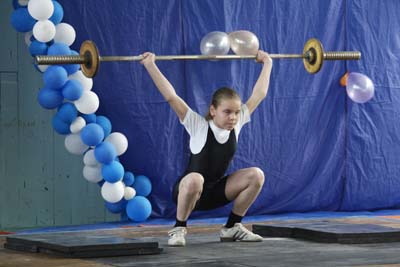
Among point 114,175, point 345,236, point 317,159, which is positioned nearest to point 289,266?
point 345,236

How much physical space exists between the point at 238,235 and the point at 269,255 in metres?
0.71

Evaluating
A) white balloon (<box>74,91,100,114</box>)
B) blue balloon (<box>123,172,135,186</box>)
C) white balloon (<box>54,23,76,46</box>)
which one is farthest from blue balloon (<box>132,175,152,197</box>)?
white balloon (<box>54,23,76,46</box>)

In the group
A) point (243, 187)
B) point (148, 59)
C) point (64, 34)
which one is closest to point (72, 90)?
point (64, 34)

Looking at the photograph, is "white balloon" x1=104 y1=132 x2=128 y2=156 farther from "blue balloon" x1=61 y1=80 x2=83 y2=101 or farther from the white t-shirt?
the white t-shirt

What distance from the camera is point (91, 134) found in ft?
19.7

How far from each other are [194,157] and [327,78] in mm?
2834

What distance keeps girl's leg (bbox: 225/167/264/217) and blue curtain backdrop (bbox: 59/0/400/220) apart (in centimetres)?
187

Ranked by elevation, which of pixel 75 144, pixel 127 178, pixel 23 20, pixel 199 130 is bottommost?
pixel 127 178

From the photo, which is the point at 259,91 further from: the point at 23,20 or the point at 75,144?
the point at 23,20

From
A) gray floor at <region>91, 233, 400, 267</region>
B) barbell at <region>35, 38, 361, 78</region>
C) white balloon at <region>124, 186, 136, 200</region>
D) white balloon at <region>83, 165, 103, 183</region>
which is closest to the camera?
gray floor at <region>91, 233, 400, 267</region>

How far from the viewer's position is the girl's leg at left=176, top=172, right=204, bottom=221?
4.83 meters

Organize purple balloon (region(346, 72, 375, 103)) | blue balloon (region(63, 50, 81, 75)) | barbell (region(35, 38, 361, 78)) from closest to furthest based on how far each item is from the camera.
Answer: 1. barbell (region(35, 38, 361, 78))
2. blue balloon (region(63, 50, 81, 75))
3. purple balloon (region(346, 72, 375, 103))

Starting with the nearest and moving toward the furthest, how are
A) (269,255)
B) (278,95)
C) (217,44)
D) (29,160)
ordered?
(269,255)
(217,44)
(29,160)
(278,95)

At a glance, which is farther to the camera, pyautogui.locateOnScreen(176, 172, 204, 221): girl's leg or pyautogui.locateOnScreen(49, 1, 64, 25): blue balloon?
pyautogui.locateOnScreen(49, 1, 64, 25): blue balloon
